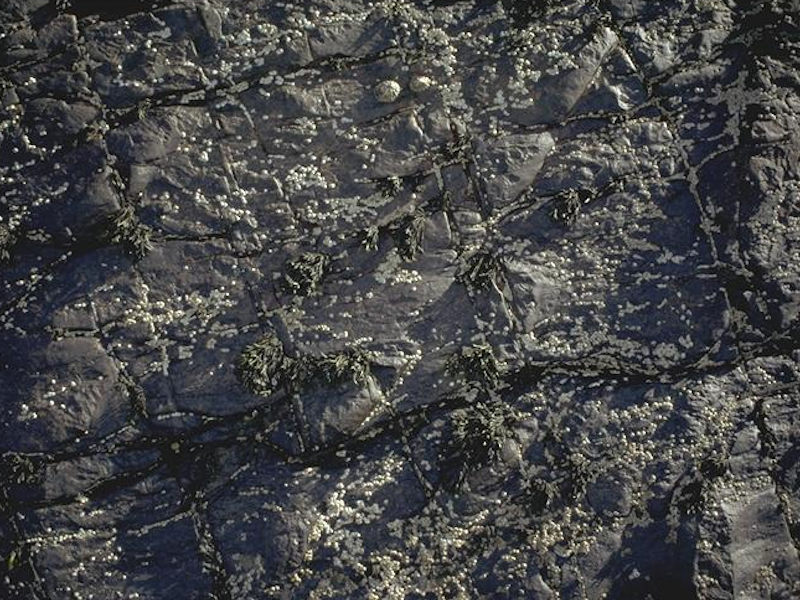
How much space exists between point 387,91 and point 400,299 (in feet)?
4.15

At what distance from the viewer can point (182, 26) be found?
4.07 metres

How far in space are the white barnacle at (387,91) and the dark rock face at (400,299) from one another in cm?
3

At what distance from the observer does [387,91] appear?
414 centimetres

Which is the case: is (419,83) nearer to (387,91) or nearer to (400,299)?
(387,91)

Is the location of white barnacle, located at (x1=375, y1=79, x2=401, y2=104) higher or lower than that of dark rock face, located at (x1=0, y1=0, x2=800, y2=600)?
higher

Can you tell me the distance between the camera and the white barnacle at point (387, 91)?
4.14 m

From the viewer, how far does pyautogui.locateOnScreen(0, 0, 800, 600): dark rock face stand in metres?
4.00

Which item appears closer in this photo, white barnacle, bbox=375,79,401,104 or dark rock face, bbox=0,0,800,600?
dark rock face, bbox=0,0,800,600

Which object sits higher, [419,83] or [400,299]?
[419,83]

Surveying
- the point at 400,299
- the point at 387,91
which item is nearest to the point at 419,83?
the point at 387,91

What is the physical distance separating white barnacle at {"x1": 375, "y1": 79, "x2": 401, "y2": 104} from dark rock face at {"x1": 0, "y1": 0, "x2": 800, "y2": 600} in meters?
0.03

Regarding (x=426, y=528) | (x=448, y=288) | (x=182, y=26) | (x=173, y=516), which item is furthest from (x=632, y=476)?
(x=182, y=26)

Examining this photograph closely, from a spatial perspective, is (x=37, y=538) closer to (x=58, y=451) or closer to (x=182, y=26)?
(x=58, y=451)

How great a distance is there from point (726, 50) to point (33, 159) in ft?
14.0
